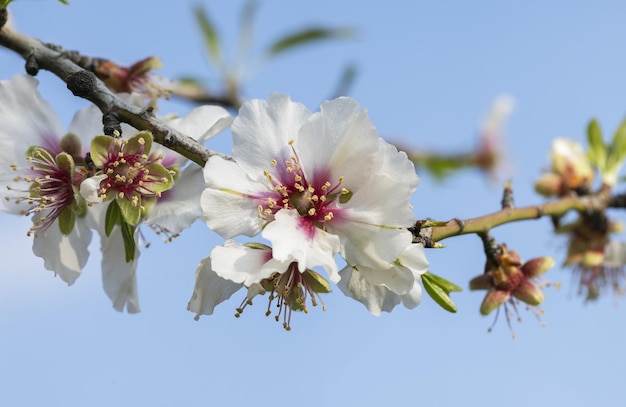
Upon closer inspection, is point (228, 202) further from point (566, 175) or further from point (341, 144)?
point (566, 175)

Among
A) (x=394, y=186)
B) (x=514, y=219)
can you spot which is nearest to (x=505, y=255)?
(x=514, y=219)

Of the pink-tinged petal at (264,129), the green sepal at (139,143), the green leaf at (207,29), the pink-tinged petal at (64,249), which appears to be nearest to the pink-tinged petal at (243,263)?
the pink-tinged petal at (264,129)

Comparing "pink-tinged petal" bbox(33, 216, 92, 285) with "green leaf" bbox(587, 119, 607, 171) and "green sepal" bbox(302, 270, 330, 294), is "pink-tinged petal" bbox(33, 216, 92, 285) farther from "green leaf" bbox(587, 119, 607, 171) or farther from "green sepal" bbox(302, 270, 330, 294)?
"green leaf" bbox(587, 119, 607, 171)

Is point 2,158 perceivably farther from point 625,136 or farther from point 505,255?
point 625,136

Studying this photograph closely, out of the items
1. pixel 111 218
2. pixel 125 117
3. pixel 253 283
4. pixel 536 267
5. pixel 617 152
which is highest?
pixel 617 152

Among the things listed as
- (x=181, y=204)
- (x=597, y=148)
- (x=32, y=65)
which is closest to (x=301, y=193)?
(x=181, y=204)

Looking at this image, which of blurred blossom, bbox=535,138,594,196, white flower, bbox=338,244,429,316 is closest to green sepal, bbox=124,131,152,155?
white flower, bbox=338,244,429,316
